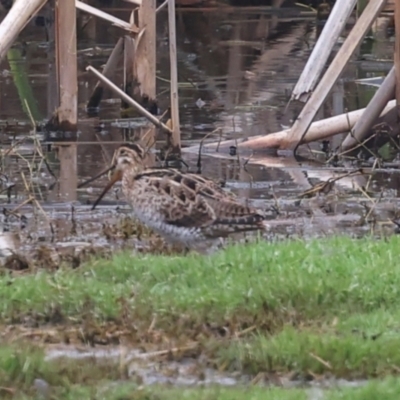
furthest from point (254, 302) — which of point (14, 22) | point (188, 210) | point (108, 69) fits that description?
point (108, 69)

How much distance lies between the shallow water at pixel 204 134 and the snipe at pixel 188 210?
0.64 meters

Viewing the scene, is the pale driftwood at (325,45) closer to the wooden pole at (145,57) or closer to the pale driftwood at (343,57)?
the pale driftwood at (343,57)

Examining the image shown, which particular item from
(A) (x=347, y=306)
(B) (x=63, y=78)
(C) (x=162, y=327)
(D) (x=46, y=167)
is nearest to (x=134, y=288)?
(C) (x=162, y=327)

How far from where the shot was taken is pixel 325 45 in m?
11.8

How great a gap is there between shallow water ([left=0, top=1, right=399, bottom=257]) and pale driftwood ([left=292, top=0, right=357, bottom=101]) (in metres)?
0.78

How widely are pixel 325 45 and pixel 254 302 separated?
5.91m

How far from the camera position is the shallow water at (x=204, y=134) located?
9570 millimetres

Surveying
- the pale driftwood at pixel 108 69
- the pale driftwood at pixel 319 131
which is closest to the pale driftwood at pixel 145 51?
the pale driftwood at pixel 108 69

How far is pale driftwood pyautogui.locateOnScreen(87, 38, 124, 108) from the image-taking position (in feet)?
49.6

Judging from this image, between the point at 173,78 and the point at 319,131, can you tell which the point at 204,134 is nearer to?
the point at 319,131

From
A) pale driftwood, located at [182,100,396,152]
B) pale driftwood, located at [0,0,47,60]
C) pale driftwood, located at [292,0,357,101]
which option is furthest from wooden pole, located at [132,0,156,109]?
pale driftwood, located at [0,0,47,60]

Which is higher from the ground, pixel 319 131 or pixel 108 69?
pixel 108 69

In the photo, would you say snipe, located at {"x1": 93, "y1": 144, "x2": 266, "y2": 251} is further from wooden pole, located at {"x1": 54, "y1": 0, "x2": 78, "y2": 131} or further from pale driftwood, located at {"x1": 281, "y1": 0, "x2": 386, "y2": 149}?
wooden pole, located at {"x1": 54, "y1": 0, "x2": 78, "y2": 131}

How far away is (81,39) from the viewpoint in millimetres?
22953
